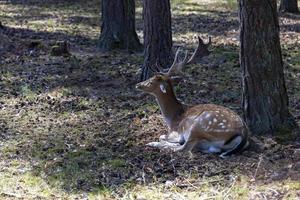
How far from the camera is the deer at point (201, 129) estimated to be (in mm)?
5883

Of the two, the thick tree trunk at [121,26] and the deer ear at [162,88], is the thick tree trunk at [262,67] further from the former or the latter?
the thick tree trunk at [121,26]

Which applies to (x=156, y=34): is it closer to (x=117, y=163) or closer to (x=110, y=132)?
(x=110, y=132)

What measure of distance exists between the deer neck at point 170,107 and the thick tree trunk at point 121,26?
5.05m

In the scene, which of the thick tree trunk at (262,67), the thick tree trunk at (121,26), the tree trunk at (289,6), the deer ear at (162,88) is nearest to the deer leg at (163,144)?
the deer ear at (162,88)

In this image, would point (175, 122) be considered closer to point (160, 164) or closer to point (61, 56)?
point (160, 164)

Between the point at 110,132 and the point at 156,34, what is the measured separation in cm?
248

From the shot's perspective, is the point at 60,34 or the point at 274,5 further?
the point at 60,34

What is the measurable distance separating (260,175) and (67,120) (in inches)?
115

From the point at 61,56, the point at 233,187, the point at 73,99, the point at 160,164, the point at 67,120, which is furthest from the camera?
the point at 61,56

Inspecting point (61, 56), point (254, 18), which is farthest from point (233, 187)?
point (61, 56)

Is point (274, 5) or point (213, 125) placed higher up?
point (274, 5)

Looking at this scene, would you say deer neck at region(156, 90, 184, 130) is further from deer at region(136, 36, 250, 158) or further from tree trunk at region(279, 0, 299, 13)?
tree trunk at region(279, 0, 299, 13)

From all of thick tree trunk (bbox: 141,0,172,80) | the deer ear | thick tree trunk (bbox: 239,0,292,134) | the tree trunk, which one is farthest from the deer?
the tree trunk

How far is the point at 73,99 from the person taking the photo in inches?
331
